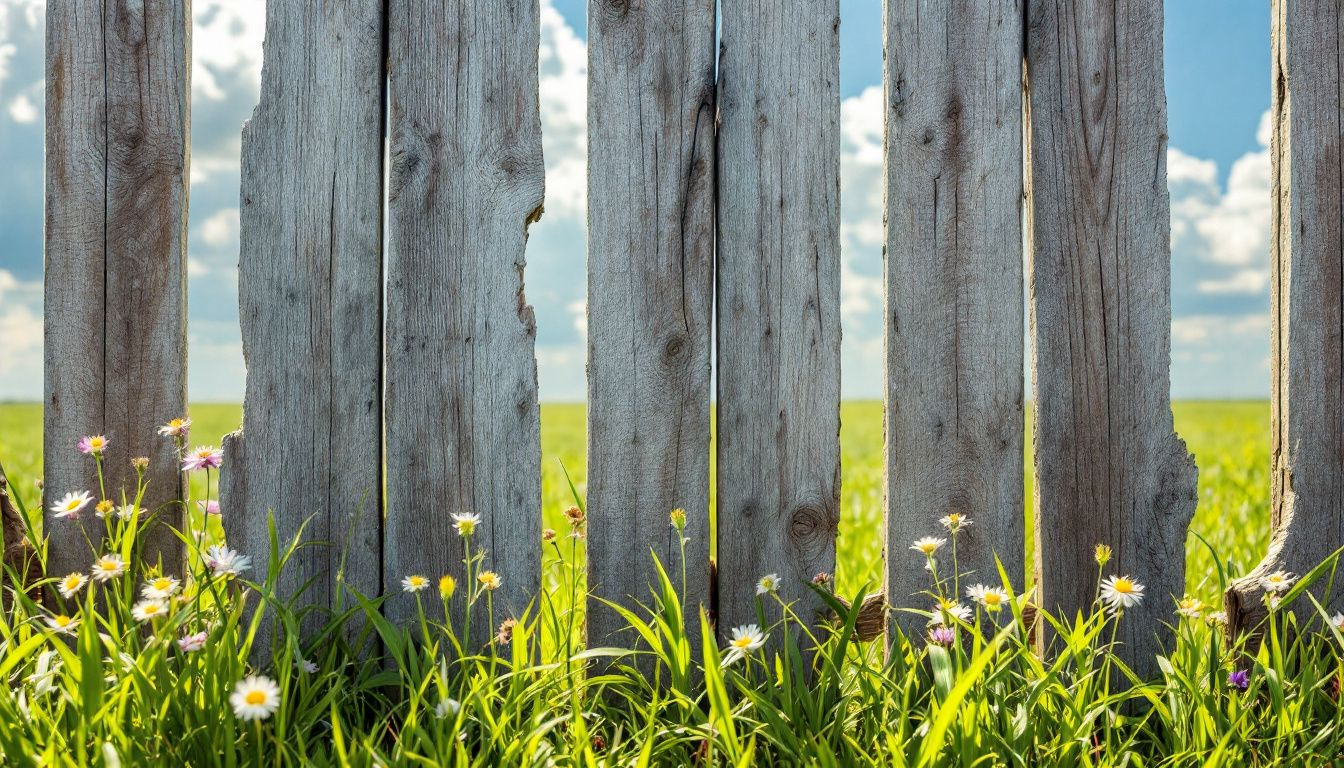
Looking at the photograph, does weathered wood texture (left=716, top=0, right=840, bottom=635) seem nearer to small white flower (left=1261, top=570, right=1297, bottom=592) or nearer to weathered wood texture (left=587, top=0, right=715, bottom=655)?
weathered wood texture (left=587, top=0, right=715, bottom=655)

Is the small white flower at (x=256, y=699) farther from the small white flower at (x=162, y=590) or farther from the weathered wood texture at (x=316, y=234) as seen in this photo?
the weathered wood texture at (x=316, y=234)

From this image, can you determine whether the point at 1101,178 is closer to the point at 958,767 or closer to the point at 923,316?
the point at 923,316

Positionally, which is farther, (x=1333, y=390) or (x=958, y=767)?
(x=1333, y=390)

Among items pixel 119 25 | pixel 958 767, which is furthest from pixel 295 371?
pixel 958 767

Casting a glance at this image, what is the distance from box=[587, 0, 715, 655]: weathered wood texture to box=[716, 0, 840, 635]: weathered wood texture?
0.06m

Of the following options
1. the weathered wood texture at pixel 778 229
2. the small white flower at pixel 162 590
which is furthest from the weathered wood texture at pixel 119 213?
the weathered wood texture at pixel 778 229

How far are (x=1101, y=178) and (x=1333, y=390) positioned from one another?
0.81 metres

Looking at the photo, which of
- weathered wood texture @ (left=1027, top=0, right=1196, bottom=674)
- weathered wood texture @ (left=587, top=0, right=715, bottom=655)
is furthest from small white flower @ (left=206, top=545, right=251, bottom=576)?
weathered wood texture @ (left=1027, top=0, right=1196, bottom=674)

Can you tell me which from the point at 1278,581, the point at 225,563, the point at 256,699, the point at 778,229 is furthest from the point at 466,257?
the point at 1278,581

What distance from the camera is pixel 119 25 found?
2.21 metres

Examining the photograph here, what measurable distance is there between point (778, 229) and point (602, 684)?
108cm

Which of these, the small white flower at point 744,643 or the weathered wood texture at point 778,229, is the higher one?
the weathered wood texture at point 778,229

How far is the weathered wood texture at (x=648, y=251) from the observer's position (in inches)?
83.5

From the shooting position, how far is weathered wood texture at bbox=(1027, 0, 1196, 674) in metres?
2.22
